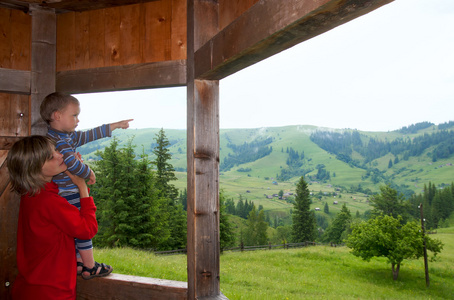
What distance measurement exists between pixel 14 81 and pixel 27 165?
3.89 ft

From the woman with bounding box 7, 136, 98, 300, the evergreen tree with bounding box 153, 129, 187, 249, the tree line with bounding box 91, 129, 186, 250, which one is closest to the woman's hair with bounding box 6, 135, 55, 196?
the woman with bounding box 7, 136, 98, 300

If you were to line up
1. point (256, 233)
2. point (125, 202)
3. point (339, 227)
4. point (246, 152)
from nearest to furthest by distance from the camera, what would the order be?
point (125, 202) → point (256, 233) → point (339, 227) → point (246, 152)

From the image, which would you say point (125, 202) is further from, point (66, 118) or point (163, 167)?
point (66, 118)

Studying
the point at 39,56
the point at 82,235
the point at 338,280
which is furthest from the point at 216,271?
the point at 338,280

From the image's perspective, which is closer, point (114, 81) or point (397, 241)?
point (114, 81)

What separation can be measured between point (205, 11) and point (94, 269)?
1.99 metres

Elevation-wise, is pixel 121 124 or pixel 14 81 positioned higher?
pixel 14 81

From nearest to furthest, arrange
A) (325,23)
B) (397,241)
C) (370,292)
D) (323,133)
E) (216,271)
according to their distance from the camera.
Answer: (325,23) < (216,271) < (370,292) < (397,241) < (323,133)

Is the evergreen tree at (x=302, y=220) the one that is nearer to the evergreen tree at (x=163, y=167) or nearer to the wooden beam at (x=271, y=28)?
the evergreen tree at (x=163, y=167)

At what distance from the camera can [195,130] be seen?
2182 millimetres

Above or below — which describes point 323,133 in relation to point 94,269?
above

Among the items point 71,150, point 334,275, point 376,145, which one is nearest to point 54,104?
point 71,150

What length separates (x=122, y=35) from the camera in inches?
102

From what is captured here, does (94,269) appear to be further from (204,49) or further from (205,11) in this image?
(205,11)
